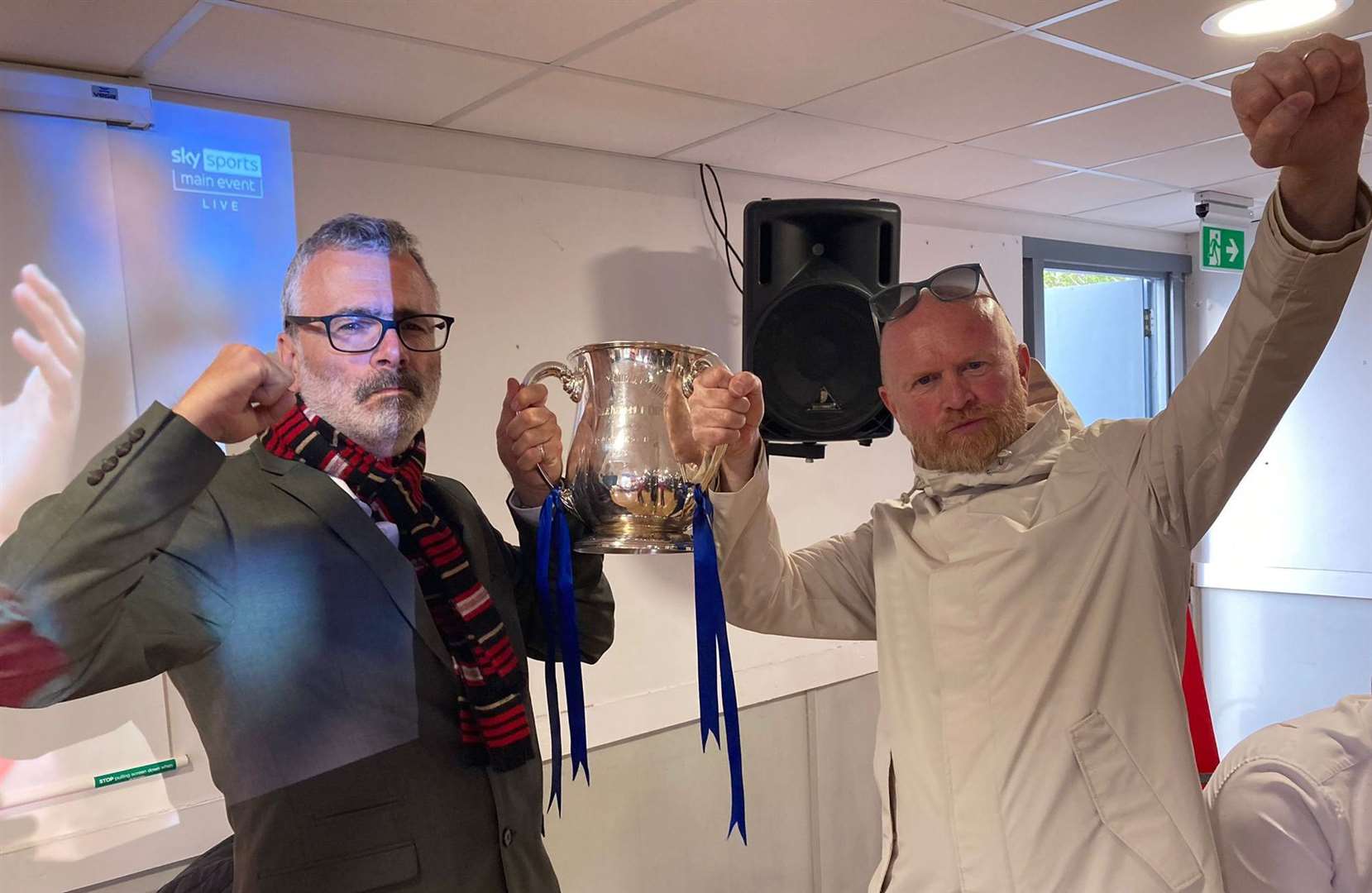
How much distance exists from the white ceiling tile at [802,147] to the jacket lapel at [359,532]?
1327mm

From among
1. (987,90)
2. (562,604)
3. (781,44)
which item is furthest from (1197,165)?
(562,604)

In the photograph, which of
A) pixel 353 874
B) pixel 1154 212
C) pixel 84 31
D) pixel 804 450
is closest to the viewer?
pixel 353 874

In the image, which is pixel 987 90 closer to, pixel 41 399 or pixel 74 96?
Result: pixel 74 96

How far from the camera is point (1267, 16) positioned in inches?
67.9

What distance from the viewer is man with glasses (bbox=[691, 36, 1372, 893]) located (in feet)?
3.51

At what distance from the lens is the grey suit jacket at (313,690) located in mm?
1079

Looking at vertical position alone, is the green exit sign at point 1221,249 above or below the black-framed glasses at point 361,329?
above

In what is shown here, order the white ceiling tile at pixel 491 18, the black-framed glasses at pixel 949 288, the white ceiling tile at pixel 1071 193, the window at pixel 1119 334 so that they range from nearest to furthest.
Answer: the black-framed glasses at pixel 949 288 → the white ceiling tile at pixel 491 18 → the white ceiling tile at pixel 1071 193 → the window at pixel 1119 334

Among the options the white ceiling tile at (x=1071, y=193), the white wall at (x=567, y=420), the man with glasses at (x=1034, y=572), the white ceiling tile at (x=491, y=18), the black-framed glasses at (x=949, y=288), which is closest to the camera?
the man with glasses at (x=1034, y=572)

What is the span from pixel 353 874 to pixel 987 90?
1805mm

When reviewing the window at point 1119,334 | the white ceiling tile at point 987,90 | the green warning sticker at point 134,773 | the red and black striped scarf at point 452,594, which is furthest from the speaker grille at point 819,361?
the window at point 1119,334

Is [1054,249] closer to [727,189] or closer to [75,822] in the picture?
[727,189]

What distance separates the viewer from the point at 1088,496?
122cm

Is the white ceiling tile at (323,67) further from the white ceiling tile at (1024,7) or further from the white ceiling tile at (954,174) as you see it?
the white ceiling tile at (954,174)
